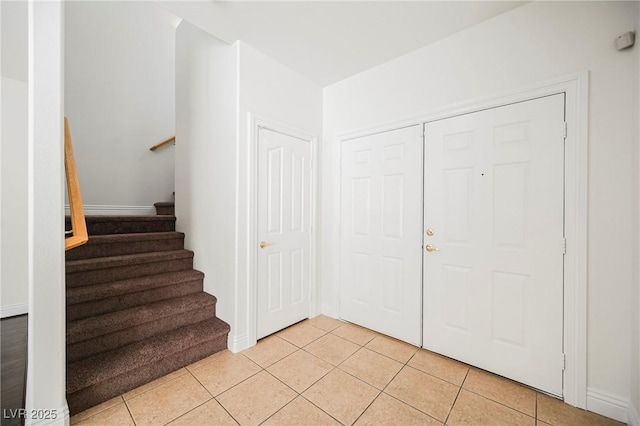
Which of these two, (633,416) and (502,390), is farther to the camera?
(502,390)

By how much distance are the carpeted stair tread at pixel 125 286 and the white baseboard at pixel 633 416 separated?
3261 millimetres

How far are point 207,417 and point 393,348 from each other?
5.23ft

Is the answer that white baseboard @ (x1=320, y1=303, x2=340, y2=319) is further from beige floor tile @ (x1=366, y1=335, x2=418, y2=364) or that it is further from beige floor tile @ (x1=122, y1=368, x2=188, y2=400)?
beige floor tile @ (x1=122, y1=368, x2=188, y2=400)

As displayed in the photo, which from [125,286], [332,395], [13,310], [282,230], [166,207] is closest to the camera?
[332,395]

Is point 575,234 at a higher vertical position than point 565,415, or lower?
higher

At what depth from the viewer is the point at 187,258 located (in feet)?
9.02

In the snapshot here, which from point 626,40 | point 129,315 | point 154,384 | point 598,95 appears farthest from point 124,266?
point 626,40

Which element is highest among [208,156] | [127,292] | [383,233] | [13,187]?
[208,156]

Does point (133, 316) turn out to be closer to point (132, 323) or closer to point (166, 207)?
point (132, 323)

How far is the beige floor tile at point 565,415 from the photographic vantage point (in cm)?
149

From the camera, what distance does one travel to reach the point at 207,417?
152 centimetres

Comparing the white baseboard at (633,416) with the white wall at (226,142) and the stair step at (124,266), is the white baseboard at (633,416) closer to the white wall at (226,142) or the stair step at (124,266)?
the white wall at (226,142)

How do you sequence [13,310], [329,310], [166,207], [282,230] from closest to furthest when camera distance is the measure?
[282,230], [13,310], [329,310], [166,207]

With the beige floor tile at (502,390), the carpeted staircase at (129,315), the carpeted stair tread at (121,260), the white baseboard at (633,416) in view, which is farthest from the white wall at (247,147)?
the white baseboard at (633,416)
